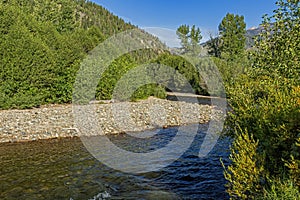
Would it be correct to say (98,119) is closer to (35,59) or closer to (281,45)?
(35,59)

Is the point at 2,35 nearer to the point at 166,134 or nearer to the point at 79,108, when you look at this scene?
the point at 79,108

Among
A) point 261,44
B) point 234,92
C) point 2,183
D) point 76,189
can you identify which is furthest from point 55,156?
point 261,44

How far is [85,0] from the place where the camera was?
114m

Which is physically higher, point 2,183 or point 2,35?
point 2,35

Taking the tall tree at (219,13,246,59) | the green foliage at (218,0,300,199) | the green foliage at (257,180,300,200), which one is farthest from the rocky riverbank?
the tall tree at (219,13,246,59)

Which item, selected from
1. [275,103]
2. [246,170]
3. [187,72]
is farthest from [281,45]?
[187,72]

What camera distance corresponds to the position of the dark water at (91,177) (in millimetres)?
9391

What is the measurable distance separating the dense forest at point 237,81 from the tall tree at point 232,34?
4682 millimetres

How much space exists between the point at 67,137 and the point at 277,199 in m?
15.3

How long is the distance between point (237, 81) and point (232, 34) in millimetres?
67196

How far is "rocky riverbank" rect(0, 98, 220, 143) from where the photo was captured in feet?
60.2

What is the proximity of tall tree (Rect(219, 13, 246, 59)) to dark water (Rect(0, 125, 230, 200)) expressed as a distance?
61.9 m

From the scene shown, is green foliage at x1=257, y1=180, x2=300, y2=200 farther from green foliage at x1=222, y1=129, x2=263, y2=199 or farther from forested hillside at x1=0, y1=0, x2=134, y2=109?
forested hillside at x1=0, y1=0, x2=134, y2=109

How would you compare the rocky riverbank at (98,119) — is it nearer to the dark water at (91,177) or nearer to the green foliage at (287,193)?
the dark water at (91,177)
